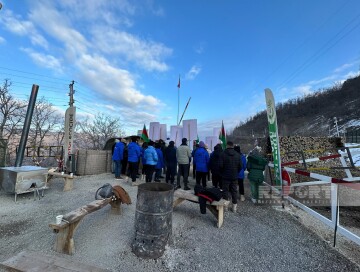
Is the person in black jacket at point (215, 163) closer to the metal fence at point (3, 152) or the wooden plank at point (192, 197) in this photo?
the wooden plank at point (192, 197)

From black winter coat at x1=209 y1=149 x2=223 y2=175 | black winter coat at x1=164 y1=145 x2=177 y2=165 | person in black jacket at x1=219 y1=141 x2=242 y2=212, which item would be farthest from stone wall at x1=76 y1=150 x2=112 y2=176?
person in black jacket at x1=219 y1=141 x2=242 y2=212

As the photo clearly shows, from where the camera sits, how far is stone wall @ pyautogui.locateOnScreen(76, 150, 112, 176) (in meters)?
10.4

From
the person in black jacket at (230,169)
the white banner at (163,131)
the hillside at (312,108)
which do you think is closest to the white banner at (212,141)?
the white banner at (163,131)

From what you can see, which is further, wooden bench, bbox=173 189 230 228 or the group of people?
the group of people

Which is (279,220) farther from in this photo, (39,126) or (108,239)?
(39,126)

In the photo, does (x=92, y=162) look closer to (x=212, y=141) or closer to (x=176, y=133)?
(x=176, y=133)

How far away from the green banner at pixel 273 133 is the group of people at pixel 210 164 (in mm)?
502

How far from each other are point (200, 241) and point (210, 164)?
381cm

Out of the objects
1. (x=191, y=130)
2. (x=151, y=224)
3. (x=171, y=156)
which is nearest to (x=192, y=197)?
(x=151, y=224)

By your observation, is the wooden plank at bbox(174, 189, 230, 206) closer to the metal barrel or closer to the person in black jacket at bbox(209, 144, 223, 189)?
the metal barrel

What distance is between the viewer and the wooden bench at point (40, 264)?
2498mm

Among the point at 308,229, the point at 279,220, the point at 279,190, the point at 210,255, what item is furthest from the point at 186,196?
the point at 279,190

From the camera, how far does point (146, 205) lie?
3.51 m

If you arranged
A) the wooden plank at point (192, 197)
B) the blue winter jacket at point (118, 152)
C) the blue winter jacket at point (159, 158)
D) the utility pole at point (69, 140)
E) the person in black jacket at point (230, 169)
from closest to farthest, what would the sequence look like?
the wooden plank at point (192, 197)
the person in black jacket at point (230, 169)
the blue winter jacket at point (159, 158)
the blue winter jacket at point (118, 152)
the utility pole at point (69, 140)
